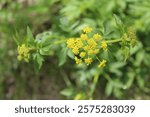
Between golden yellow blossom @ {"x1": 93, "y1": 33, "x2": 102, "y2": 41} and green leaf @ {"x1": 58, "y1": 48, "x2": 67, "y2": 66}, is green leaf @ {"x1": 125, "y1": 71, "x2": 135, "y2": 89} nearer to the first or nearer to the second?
green leaf @ {"x1": 58, "y1": 48, "x2": 67, "y2": 66}

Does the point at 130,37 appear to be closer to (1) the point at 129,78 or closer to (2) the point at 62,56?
(2) the point at 62,56

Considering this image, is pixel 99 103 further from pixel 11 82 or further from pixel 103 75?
pixel 11 82

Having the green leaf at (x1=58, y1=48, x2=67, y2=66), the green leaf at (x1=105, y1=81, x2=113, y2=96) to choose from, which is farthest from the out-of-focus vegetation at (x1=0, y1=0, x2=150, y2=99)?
the green leaf at (x1=58, y1=48, x2=67, y2=66)

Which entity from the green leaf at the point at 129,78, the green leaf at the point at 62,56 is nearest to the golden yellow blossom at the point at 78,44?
the green leaf at the point at 62,56

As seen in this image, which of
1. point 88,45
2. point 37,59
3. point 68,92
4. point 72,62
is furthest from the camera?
point 72,62

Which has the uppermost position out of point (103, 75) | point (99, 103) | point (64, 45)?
point (64, 45)

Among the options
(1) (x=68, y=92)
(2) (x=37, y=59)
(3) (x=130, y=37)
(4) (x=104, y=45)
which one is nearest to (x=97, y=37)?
(4) (x=104, y=45)

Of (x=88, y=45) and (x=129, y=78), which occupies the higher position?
(x=88, y=45)

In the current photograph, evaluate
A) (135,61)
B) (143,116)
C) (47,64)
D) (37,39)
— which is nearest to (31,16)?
(47,64)
